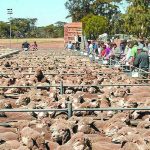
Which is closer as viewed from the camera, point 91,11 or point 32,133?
point 32,133

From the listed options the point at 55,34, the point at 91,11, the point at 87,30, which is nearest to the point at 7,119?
the point at 87,30

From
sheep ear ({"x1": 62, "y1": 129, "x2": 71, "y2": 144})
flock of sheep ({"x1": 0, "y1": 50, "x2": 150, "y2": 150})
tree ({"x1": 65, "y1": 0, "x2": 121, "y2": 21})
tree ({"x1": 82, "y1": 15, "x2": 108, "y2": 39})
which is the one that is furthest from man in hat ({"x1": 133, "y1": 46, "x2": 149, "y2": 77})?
tree ({"x1": 65, "y1": 0, "x2": 121, "y2": 21})

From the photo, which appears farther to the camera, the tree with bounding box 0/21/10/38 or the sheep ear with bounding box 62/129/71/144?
the tree with bounding box 0/21/10/38

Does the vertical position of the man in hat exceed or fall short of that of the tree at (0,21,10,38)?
it exceeds it

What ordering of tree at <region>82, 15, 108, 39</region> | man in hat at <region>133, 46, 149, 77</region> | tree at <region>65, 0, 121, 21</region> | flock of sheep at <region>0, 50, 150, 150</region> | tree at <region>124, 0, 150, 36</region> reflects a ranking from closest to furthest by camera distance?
1. flock of sheep at <region>0, 50, 150, 150</region>
2. man in hat at <region>133, 46, 149, 77</region>
3. tree at <region>124, 0, 150, 36</region>
4. tree at <region>82, 15, 108, 39</region>
5. tree at <region>65, 0, 121, 21</region>

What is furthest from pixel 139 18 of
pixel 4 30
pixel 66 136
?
pixel 4 30

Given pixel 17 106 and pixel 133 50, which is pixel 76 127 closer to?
pixel 17 106

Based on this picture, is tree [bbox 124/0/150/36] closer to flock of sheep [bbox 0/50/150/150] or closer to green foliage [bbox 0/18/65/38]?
flock of sheep [bbox 0/50/150/150]

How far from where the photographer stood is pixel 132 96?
12.9 metres

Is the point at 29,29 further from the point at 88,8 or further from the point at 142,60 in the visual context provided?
the point at 142,60

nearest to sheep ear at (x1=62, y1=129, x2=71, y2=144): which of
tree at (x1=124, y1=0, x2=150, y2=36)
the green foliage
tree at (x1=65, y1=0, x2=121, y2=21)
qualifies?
tree at (x1=124, y1=0, x2=150, y2=36)

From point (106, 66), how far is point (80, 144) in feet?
55.0

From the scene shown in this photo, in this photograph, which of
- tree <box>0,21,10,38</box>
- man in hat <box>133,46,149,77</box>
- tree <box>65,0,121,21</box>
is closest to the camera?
man in hat <box>133,46,149,77</box>

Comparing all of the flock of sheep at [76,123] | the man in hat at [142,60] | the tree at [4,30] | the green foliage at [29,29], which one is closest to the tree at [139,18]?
the man in hat at [142,60]
